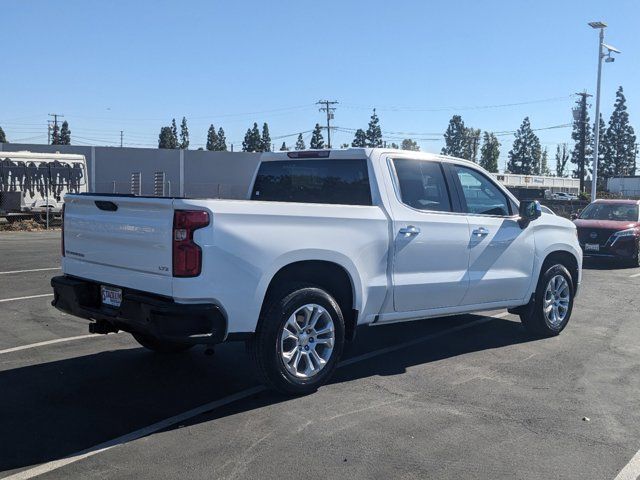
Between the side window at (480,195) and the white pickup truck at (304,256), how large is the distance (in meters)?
0.02

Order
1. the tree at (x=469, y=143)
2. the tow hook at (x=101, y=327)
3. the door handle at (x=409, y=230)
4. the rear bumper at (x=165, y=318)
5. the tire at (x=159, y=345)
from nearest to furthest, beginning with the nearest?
the rear bumper at (x=165, y=318), the tow hook at (x=101, y=327), the door handle at (x=409, y=230), the tire at (x=159, y=345), the tree at (x=469, y=143)

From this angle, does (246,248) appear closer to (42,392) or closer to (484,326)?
(42,392)

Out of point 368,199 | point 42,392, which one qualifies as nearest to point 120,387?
point 42,392

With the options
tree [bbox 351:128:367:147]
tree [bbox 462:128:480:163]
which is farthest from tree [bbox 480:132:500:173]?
tree [bbox 351:128:367:147]

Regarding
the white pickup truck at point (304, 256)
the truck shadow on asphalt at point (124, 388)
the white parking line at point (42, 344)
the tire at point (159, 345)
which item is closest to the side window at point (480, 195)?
the white pickup truck at point (304, 256)

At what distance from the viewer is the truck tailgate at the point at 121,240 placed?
15.4 ft

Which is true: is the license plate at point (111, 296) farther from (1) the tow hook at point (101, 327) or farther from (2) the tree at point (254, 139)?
(2) the tree at point (254, 139)

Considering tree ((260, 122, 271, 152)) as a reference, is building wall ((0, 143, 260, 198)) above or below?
below

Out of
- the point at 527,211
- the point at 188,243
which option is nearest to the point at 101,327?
the point at 188,243

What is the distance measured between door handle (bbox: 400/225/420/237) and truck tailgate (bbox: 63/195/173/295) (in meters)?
2.19

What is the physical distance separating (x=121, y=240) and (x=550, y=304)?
4.97 meters

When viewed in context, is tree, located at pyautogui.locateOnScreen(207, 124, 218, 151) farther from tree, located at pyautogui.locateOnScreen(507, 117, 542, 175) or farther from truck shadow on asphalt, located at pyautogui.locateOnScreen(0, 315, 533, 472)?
truck shadow on asphalt, located at pyautogui.locateOnScreen(0, 315, 533, 472)

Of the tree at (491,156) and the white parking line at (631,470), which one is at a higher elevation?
the tree at (491,156)

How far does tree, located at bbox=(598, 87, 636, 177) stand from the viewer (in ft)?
309
